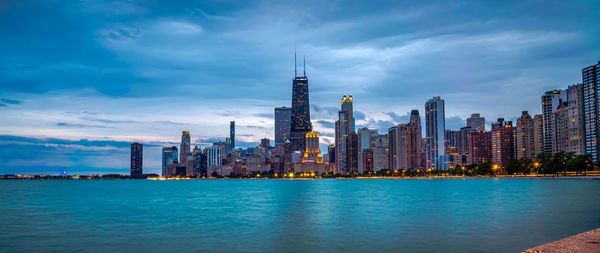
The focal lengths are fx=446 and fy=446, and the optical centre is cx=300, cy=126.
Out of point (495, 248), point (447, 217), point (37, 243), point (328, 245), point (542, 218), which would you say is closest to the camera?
point (495, 248)

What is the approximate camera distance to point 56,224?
5534 cm

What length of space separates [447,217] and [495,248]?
2385 cm

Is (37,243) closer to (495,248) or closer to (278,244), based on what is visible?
(278,244)

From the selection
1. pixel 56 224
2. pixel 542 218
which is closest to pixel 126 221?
pixel 56 224

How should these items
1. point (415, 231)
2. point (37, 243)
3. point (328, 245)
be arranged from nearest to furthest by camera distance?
point (328, 245) < point (37, 243) < point (415, 231)

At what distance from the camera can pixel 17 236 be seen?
1767 inches

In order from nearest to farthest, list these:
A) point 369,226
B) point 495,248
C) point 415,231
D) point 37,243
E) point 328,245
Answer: point 495,248, point 328,245, point 37,243, point 415,231, point 369,226

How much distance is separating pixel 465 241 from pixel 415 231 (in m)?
7.48

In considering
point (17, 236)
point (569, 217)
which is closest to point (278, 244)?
point (17, 236)

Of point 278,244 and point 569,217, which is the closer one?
point 278,244

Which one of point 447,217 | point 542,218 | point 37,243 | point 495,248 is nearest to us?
point 495,248

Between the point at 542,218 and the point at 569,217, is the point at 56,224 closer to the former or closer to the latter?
the point at 542,218

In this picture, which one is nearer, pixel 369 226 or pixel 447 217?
pixel 369 226

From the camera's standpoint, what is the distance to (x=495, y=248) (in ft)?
111
